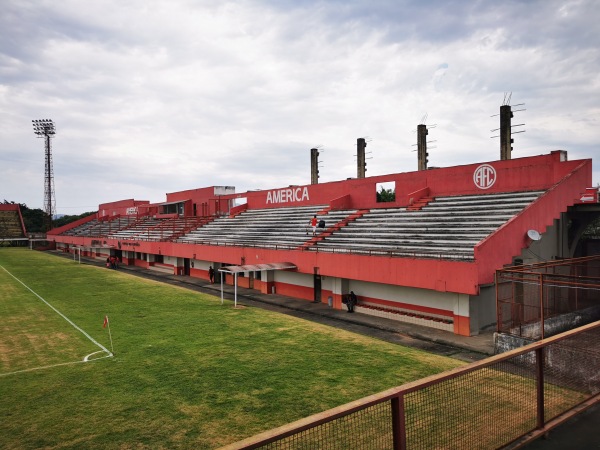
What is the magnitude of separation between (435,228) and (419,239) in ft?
3.98

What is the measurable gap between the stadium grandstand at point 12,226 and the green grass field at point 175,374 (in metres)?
72.4

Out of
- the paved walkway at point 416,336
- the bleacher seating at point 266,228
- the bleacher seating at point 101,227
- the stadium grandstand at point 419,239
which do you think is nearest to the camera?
the paved walkway at point 416,336

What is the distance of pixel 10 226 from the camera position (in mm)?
85125

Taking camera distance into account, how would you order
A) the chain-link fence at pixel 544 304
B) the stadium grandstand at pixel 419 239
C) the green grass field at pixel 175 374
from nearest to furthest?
the green grass field at pixel 175 374, the chain-link fence at pixel 544 304, the stadium grandstand at pixel 419 239

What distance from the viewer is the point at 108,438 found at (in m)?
8.74

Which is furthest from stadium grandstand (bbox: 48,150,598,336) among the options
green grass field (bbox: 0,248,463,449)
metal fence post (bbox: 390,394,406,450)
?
metal fence post (bbox: 390,394,406,450)

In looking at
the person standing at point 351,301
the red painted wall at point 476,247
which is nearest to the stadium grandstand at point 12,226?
the red painted wall at point 476,247

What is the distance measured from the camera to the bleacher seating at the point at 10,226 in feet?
272

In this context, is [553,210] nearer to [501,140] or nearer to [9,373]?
[501,140]

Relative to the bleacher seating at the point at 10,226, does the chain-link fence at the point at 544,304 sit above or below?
below

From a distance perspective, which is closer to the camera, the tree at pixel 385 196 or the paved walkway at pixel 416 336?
the paved walkway at pixel 416 336

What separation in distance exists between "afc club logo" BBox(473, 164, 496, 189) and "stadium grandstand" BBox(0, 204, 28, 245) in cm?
8643

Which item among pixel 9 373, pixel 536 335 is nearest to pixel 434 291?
pixel 536 335

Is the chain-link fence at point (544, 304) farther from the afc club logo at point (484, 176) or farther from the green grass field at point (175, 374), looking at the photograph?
the afc club logo at point (484, 176)
